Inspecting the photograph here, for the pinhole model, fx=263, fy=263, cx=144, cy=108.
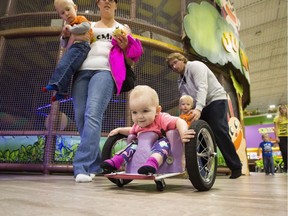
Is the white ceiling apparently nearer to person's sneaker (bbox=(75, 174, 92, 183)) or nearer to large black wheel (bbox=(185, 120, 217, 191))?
large black wheel (bbox=(185, 120, 217, 191))

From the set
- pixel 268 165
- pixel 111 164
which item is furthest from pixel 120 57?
pixel 268 165

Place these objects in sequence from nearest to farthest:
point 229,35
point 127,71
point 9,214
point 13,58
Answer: point 9,214 < point 127,71 < point 13,58 < point 229,35

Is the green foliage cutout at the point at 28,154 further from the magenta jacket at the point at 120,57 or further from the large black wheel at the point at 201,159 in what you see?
the large black wheel at the point at 201,159

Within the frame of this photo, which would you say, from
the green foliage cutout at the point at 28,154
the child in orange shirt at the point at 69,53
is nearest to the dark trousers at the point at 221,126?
the child in orange shirt at the point at 69,53

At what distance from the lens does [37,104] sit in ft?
10.5

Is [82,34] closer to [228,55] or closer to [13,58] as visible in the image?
Result: [13,58]

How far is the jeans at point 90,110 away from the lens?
5.13 feet

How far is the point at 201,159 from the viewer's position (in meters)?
1.38

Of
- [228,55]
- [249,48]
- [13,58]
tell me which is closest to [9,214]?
[13,58]

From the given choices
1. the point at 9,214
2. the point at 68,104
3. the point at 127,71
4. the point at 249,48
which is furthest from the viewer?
the point at 249,48

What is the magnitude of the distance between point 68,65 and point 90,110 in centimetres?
32

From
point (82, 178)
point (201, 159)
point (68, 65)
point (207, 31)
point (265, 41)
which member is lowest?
point (82, 178)

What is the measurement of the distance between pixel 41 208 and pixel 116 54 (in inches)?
48.4

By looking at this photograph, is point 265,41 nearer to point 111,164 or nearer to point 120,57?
point 120,57
